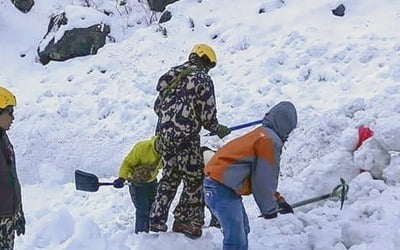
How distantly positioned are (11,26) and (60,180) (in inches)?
193

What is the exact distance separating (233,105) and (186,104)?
132 inches

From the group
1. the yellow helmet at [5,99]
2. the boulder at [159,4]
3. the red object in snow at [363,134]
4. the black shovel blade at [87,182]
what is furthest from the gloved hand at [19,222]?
the boulder at [159,4]

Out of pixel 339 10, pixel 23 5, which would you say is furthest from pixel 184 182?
pixel 23 5

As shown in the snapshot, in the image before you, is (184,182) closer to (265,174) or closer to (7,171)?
(265,174)

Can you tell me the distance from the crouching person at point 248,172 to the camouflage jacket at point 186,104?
2.27ft

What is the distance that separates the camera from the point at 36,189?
8.25 m

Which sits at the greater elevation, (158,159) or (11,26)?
(11,26)

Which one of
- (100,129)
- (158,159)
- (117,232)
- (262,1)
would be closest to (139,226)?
(117,232)

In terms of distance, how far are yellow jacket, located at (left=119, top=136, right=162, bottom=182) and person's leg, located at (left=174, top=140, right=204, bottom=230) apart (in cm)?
39

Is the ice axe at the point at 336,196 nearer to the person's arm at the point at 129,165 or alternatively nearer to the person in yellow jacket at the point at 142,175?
the person in yellow jacket at the point at 142,175

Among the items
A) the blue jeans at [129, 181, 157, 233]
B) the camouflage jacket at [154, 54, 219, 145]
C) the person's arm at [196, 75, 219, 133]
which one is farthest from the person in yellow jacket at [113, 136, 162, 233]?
the person's arm at [196, 75, 219, 133]

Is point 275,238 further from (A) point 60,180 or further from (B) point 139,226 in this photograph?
(A) point 60,180

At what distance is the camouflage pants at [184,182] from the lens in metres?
5.53

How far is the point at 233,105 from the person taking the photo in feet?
28.6
